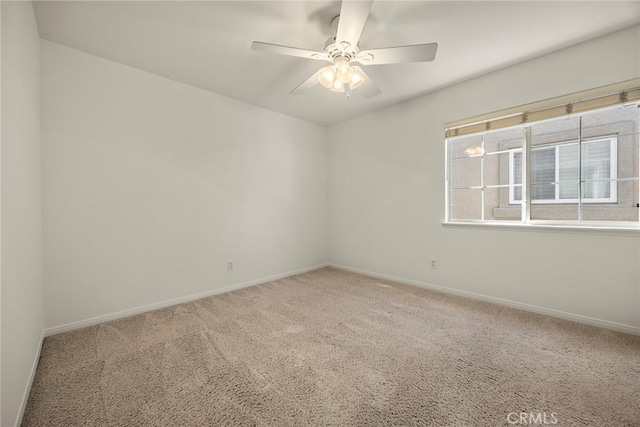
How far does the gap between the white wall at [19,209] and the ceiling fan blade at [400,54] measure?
6.76ft

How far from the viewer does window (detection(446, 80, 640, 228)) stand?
2.27 meters

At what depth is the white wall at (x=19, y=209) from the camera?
1.21m

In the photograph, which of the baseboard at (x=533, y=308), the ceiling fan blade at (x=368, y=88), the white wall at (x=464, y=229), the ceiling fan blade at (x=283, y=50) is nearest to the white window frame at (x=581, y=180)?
the white wall at (x=464, y=229)

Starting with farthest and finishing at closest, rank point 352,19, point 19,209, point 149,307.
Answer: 1. point 149,307
2. point 352,19
3. point 19,209

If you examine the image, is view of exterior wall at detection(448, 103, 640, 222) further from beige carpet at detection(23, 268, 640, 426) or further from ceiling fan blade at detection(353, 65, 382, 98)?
ceiling fan blade at detection(353, 65, 382, 98)

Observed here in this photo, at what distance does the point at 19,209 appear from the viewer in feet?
4.75

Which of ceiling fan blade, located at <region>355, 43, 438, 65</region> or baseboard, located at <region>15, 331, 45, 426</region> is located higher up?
ceiling fan blade, located at <region>355, 43, 438, 65</region>

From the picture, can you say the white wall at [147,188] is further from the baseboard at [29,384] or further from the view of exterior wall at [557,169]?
the view of exterior wall at [557,169]

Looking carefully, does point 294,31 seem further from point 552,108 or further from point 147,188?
point 552,108

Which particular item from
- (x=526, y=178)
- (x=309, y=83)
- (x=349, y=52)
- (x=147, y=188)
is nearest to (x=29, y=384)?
(x=147, y=188)

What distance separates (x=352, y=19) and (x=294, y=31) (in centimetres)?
66

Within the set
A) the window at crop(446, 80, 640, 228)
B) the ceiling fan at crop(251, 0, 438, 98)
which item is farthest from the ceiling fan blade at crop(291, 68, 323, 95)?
the window at crop(446, 80, 640, 228)

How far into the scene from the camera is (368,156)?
394 cm

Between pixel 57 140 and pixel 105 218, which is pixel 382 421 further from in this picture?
pixel 57 140
